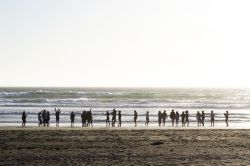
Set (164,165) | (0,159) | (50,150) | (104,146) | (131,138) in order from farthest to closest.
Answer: (131,138) < (104,146) < (50,150) < (0,159) < (164,165)

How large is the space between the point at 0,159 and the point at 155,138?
1110cm

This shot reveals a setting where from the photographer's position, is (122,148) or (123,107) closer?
(122,148)

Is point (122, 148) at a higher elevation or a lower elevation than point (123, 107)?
higher

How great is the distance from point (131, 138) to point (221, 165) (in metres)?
10.3

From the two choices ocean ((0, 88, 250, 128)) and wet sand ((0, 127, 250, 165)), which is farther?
ocean ((0, 88, 250, 128))

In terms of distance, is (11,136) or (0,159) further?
(11,136)

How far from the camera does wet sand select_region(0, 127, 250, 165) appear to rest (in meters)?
18.3

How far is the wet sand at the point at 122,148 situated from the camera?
18.3 metres

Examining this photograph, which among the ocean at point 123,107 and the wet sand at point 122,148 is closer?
the wet sand at point 122,148

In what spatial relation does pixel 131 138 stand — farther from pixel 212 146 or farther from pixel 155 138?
pixel 212 146

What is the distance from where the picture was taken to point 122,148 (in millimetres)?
22344

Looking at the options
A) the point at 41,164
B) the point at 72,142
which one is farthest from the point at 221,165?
the point at 72,142

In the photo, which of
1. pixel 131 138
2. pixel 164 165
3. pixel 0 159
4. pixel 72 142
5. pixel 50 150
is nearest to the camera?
pixel 164 165

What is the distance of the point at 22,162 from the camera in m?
17.7
